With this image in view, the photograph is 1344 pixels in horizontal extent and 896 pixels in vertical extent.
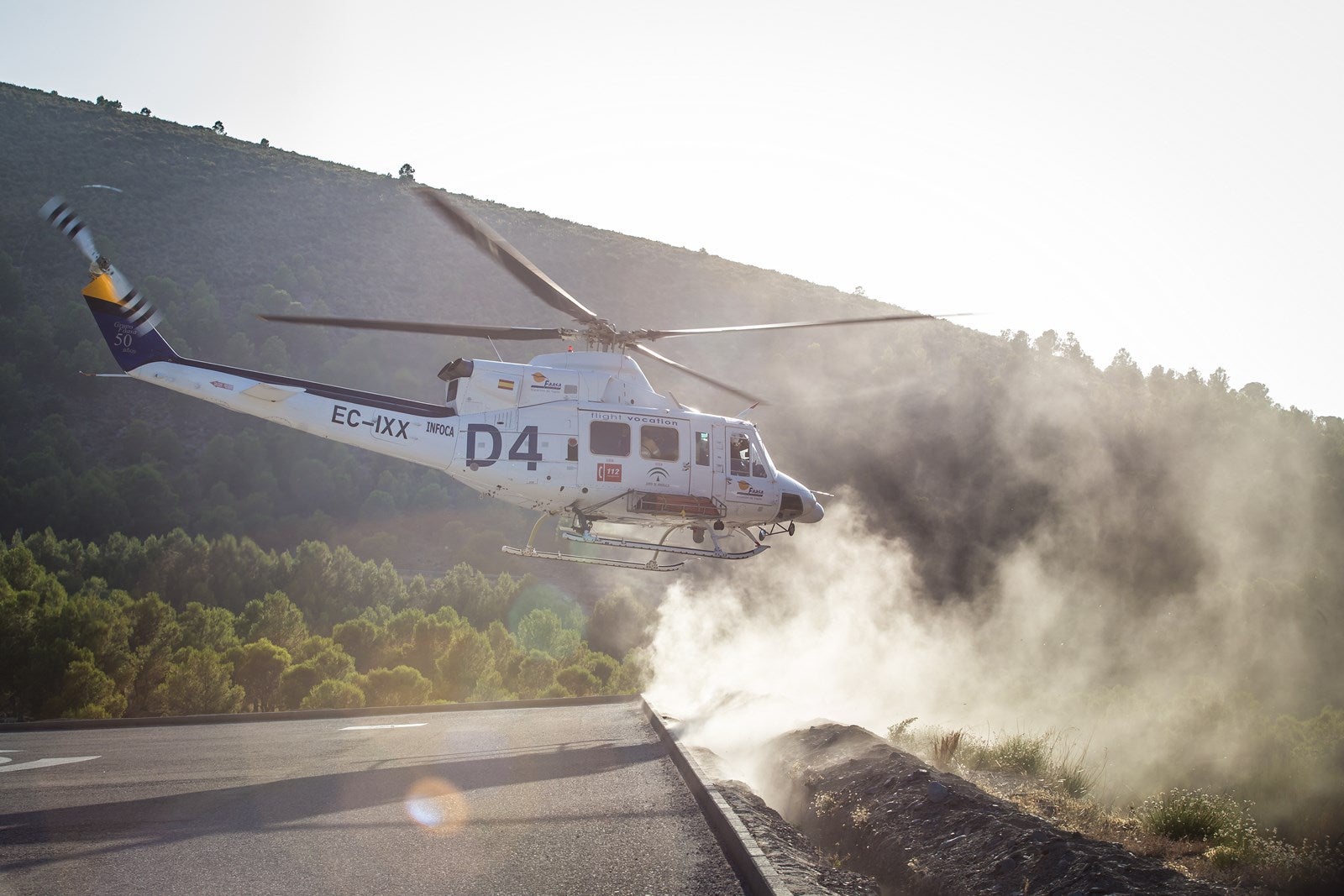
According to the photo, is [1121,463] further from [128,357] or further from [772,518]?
[128,357]

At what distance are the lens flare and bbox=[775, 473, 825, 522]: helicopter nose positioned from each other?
35.5 feet

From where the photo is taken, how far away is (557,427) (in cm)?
1677

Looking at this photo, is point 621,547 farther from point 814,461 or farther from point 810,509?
point 814,461

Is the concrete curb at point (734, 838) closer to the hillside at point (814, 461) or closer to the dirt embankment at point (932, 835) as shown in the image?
the dirt embankment at point (932, 835)

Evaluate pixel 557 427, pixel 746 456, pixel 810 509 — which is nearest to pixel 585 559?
pixel 557 427

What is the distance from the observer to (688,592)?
4309cm

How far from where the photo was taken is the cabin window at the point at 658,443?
1727 cm

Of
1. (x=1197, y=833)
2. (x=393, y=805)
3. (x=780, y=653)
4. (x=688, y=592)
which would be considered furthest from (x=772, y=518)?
(x=688, y=592)

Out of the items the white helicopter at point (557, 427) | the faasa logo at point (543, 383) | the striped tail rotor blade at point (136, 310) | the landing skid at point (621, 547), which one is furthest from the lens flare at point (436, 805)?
the striped tail rotor blade at point (136, 310)

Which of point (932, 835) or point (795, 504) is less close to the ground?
point (795, 504)

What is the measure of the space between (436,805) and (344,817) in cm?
75

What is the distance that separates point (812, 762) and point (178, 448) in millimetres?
51320

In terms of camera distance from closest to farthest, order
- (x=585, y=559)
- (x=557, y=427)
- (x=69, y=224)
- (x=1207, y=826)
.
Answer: (x=1207, y=826)
(x=69, y=224)
(x=585, y=559)
(x=557, y=427)

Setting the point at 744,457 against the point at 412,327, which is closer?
the point at 412,327
